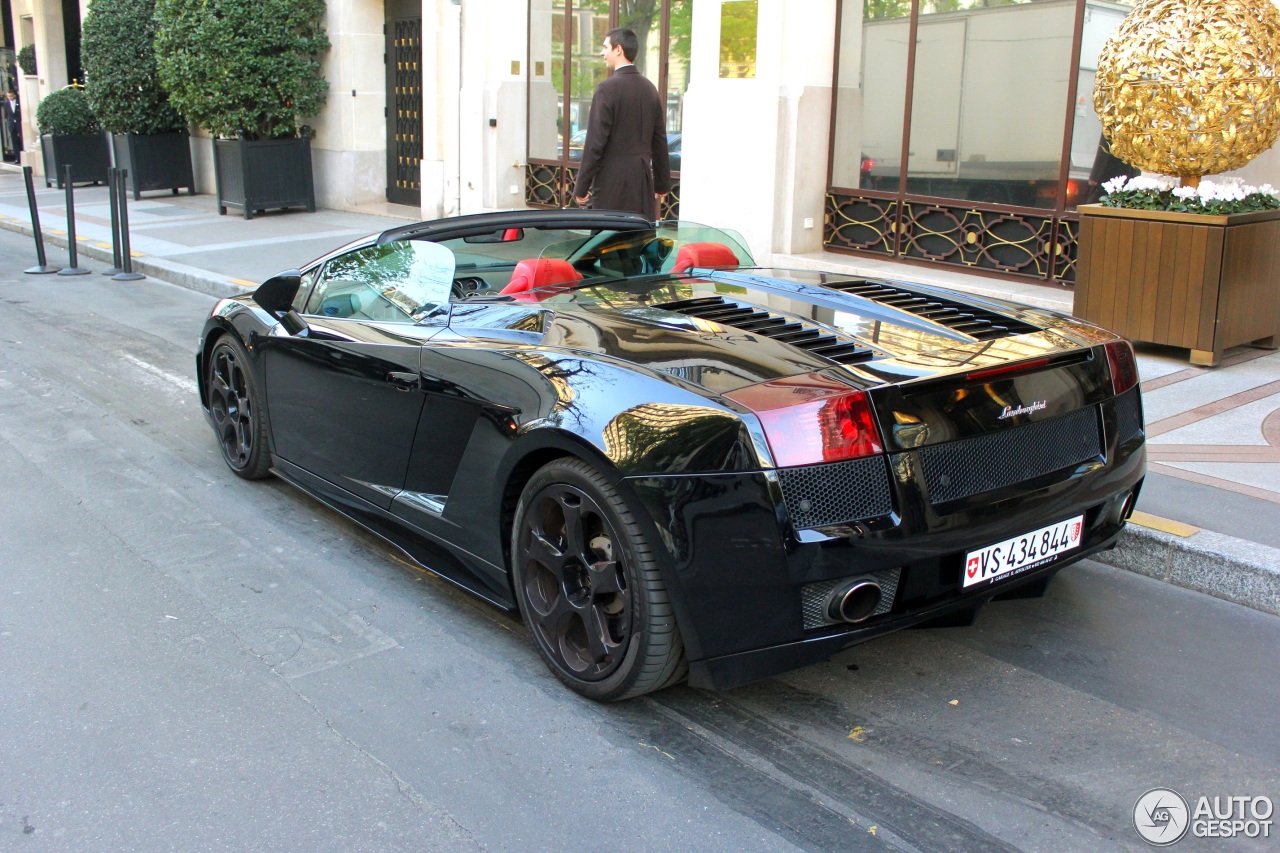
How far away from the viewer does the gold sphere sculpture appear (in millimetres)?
7016

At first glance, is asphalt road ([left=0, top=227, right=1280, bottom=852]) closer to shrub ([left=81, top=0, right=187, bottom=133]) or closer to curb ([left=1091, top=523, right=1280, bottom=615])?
curb ([left=1091, top=523, right=1280, bottom=615])

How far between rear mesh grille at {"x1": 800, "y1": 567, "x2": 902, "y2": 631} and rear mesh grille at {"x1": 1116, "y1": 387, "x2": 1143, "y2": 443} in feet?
3.48

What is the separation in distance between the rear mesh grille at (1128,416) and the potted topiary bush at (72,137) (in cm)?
2178

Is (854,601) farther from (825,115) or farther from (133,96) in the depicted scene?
(133,96)

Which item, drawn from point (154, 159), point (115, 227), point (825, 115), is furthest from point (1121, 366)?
point (154, 159)

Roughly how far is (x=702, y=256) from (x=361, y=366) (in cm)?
140

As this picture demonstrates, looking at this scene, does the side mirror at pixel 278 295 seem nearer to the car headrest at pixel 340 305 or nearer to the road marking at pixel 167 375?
the car headrest at pixel 340 305

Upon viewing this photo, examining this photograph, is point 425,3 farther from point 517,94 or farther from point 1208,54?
point 1208,54

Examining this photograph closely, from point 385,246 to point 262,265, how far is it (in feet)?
29.0

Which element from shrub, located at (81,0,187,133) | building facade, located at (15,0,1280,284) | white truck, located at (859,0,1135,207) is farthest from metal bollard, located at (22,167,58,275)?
white truck, located at (859,0,1135,207)

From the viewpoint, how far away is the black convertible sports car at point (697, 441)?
3.10 meters

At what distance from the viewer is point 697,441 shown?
10.2 feet

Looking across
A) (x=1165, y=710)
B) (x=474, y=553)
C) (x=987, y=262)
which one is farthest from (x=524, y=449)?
(x=987, y=262)

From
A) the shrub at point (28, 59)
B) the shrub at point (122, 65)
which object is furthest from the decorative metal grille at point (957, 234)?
the shrub at point (28, 59)
